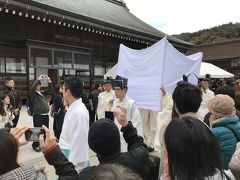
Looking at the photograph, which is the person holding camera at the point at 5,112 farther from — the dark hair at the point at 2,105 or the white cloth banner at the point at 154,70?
the white cloth banner at the point at 154,70

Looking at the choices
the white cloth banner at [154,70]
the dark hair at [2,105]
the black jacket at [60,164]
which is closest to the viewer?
the black jacket at [60,164]

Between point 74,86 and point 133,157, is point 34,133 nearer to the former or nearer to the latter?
point 133,157

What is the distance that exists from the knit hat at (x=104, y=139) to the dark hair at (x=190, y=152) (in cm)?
41

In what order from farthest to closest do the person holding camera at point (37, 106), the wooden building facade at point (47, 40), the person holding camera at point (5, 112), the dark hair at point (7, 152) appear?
the wooden building facade at point (47, 40), the person holding camera at point (37, 106), the person holding camera at point (5, 112), the dark hair at point (7, 152)

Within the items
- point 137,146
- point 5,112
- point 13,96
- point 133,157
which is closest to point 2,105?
point 5,112

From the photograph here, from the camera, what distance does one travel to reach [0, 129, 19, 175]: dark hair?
1.51m

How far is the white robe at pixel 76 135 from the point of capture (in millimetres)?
3018

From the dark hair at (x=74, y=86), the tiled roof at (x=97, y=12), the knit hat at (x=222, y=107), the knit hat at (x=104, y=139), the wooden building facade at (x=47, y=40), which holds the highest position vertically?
the tiled roof at (x=97, y=12)

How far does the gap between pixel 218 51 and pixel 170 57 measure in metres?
19.1

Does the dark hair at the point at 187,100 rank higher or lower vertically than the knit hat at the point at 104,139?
higher

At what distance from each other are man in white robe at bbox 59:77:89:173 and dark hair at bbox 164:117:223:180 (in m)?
1.51

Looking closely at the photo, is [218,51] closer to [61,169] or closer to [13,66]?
[13,66]

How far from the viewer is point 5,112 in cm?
572

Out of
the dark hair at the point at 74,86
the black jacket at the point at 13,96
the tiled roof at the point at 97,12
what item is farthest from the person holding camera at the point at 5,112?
the tiled roof at the point at 97,12
